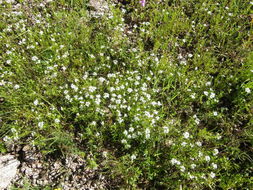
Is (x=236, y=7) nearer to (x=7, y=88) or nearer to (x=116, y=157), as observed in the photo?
(x=116, y=157)

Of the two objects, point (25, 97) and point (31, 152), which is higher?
point (25, 97)

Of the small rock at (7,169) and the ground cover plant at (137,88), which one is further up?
the ground cover plant at (137,88)

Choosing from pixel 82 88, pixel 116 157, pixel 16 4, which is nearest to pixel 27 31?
pixel 16 4

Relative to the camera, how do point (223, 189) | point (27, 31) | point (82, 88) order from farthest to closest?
point (27, 31) < point (82, 88) < point (223, 189)

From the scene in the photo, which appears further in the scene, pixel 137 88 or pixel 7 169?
pixel 137 88

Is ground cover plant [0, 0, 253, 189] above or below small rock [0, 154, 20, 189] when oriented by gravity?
above

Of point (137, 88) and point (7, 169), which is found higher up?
point (137, 88)

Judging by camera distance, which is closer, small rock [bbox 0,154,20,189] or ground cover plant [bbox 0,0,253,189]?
small rock [bbox 0,154,20,189]

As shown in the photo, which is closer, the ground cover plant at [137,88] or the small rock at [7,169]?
the small rock at [7,169]
